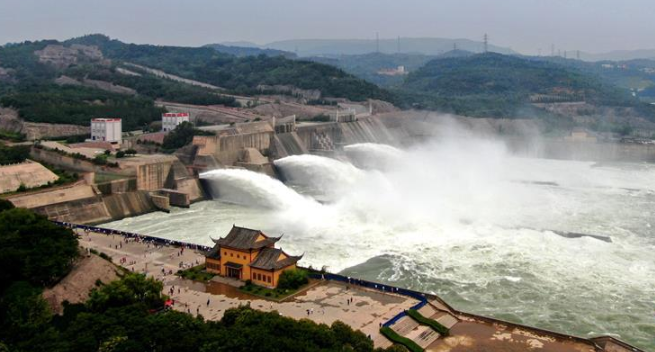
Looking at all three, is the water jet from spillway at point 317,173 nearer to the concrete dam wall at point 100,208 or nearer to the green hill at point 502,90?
the concrete dam wall at point 100,208

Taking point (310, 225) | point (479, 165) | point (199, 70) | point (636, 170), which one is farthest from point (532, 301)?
point (199, 70)

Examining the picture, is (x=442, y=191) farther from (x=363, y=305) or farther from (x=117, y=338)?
(x=117, y=338)

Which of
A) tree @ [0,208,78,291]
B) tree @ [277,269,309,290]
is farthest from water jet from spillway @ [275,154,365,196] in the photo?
tree @ [0,208,78,291]

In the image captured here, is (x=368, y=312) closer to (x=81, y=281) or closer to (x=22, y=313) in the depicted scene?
(x=81, y=281)

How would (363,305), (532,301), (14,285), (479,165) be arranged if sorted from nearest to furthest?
1. (14,285)
2. (363,305)
3. (532,301)
4. (479,165)

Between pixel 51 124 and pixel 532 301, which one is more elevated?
→ pixel 51 124

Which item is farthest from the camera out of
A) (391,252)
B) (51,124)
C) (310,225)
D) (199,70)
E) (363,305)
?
(199,70)
